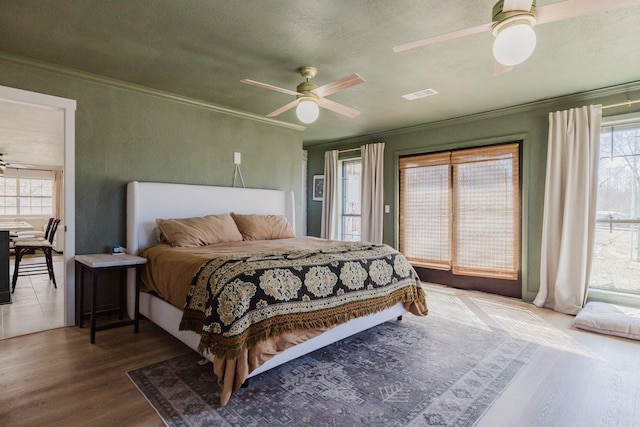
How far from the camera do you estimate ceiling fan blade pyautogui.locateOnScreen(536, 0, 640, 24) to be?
165 cm

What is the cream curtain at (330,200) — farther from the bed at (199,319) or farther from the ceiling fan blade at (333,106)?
the ceiling fan blade at (333,106)

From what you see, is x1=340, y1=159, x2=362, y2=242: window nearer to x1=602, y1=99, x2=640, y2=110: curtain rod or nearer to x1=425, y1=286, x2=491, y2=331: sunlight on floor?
x1=425, y1=286, x2=491, y2=331: sunlight on floor

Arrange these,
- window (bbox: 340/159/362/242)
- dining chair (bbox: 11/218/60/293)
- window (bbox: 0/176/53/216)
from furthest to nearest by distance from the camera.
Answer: window (bbox: 0/176/53/216)
window (bbox: 340/159/362/242)
dining chair (bbox: 11/218/60/293)

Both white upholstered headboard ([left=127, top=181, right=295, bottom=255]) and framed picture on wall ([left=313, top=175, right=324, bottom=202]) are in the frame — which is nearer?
white upholstered headboard ([left=127, top=181, right=295, bottom=255])

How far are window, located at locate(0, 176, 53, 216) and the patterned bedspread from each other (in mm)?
9752

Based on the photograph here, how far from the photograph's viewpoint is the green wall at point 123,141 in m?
3.27

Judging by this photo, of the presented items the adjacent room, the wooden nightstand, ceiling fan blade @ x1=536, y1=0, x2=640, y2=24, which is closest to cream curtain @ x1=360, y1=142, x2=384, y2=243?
the adjacent room

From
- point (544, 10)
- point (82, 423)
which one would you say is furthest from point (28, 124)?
point (544, 10)

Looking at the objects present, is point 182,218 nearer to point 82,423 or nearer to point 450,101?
point 82,423

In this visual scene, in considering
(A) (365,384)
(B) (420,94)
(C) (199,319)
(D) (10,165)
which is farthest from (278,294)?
(D) (10,165)

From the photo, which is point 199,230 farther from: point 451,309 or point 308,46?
point 451,309

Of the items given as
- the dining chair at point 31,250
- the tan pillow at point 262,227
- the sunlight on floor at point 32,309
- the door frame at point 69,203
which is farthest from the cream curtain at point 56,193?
the tan pillow at point 262,227

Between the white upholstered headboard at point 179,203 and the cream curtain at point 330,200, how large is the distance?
1601mm

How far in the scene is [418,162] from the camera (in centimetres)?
523
